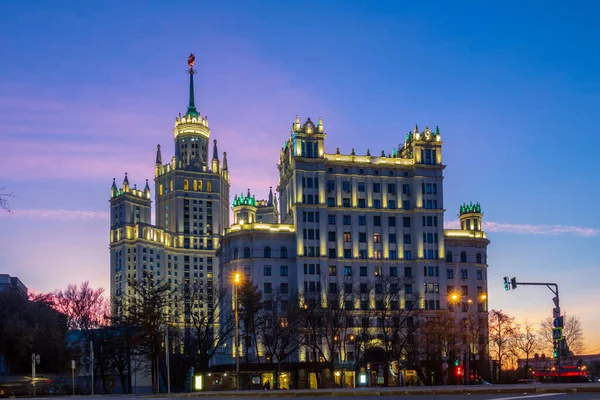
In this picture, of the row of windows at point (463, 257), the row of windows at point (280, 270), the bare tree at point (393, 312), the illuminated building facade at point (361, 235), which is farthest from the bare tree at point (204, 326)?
the row of windows at point (463, 257)

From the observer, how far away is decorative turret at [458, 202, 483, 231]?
15224cm

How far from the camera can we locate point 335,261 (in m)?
133

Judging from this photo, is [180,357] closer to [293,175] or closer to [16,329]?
[16,329]

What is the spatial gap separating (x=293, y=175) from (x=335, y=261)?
1745cm

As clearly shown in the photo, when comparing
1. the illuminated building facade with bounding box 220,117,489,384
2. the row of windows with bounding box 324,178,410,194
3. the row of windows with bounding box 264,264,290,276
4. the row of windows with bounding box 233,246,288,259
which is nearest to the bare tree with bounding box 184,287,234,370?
the row of windows with bounding box 233,246,288,259

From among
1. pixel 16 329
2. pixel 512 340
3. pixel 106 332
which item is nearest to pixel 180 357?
pixel 106 332

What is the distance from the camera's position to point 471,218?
152 meters

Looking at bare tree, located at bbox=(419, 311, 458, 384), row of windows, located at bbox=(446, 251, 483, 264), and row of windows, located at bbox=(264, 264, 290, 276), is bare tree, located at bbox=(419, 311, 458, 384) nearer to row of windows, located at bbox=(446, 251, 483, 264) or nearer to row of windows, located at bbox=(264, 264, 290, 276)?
row of windows, located at bbox=(264, 264, 290, 276)

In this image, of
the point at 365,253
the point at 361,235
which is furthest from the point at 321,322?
the point at 361,235

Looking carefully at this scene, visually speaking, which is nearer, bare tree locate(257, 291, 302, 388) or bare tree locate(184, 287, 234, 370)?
bare tree locate(184, 287, 234, 370)

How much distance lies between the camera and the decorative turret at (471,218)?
152 m

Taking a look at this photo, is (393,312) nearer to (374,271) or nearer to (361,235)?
(374,271)

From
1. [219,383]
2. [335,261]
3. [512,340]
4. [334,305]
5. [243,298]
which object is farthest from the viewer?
[335,261]

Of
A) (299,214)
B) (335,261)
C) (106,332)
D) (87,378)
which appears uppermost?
(299,214)
